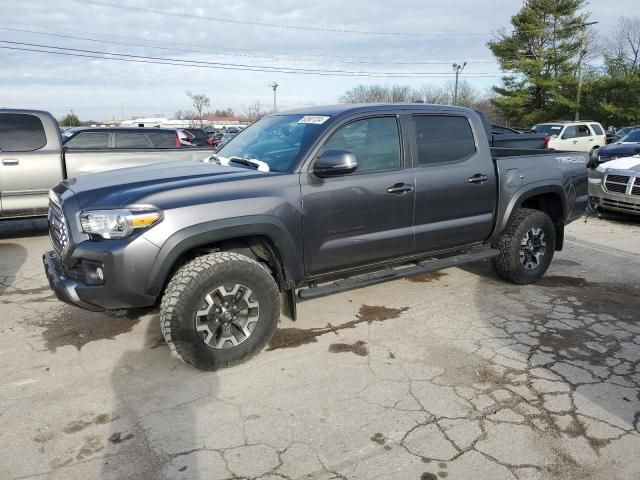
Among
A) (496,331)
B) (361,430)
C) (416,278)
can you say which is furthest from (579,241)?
(361,430)

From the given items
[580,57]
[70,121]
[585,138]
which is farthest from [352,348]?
[70,121]

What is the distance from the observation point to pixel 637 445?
2.71 m

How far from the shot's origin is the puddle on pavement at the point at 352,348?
3.82 metres

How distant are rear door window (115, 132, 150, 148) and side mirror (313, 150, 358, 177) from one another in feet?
25.1

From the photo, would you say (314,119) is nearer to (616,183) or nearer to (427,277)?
(427,277)

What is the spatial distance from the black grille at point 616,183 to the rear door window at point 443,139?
5.49 m

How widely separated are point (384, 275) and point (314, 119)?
1.41 metres

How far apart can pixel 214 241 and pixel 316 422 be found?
135 centimetres

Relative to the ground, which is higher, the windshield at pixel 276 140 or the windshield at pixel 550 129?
the windshield at pixel 550 129

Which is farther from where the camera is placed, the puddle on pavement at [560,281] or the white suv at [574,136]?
the white suv at [574,136]

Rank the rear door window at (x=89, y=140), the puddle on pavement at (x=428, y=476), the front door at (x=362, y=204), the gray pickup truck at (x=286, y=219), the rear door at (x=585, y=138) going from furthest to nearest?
the rear door at (x=585, y=138), the rear door window at (x=89, y=140), the front door at (x=362, y=204), the gray pickup truck at (x=286, y=219), the puddle on pavement at (x=428, y=476)

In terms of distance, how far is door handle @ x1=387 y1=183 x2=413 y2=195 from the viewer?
4.10 meters

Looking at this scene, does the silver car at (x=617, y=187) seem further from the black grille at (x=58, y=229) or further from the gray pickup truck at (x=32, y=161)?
the black grille at (x=58, y=229)

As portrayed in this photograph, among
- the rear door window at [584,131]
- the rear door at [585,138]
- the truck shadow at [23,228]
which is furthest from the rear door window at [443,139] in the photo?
the rear door window at [584,131]
